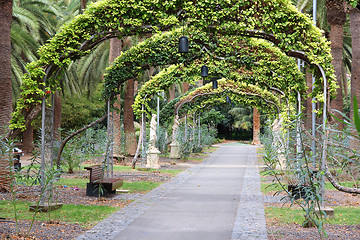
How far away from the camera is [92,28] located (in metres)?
8.07

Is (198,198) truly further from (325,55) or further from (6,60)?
(6,60)

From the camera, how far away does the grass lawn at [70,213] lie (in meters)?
7.34

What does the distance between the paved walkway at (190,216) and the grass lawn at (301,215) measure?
0.87 ft

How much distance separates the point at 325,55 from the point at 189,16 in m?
2.74

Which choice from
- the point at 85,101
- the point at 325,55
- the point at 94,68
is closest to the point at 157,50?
the point at 325,55

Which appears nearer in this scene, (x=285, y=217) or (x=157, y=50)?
(x=285, y=217)

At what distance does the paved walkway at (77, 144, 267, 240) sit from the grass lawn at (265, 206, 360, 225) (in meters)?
0.26

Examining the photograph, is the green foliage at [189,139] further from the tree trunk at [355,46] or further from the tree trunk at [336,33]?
the tree trunk at [355,46]

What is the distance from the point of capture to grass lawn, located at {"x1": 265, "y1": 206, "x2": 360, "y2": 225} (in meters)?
7.39

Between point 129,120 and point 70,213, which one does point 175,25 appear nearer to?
point 70,213

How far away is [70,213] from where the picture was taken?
7.91 m

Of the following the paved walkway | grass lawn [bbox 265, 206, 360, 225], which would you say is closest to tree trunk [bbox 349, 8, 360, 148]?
the paved walkway

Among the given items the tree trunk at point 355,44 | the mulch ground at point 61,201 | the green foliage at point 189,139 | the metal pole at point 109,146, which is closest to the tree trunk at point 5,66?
the mulch ground at point 61,201

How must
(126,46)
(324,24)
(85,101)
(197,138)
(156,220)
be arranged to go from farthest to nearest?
(85,101)
(197,138)
(126,46)
(324,24)
(156,220)
